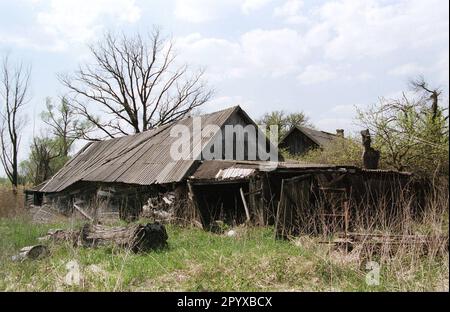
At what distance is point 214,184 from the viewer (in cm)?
1285

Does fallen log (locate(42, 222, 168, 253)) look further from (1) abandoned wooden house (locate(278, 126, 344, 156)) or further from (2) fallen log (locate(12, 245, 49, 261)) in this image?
→ (1) abandoned wooden house (locate(278, 126, 344, 156))

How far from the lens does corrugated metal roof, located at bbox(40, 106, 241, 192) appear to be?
565 inches

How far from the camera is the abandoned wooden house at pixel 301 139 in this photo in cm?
3176

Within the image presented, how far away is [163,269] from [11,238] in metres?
5.92

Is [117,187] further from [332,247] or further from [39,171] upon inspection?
[39,171]

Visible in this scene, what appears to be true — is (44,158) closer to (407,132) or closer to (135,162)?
(135,162)

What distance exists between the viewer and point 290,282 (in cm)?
530

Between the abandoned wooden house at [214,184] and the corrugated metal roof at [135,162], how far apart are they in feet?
0.18

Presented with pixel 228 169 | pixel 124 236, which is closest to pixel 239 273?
pixel 124 236

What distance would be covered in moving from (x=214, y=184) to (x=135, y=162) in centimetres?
561

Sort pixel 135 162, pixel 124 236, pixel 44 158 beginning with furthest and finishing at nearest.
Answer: pixel 44 158, pixel 135 162, pixel 124 236

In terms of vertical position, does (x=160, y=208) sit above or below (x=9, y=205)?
above

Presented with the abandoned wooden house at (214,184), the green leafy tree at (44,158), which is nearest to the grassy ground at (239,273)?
the abandoned wooden house at (214,184)
